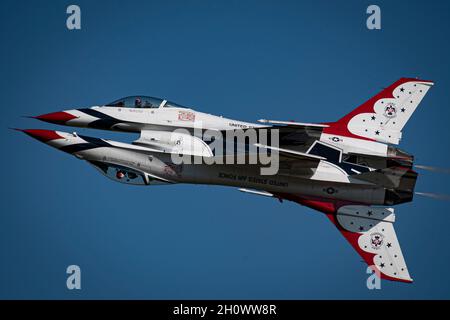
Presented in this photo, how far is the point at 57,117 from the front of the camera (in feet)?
55.2

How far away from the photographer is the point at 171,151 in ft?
53.9

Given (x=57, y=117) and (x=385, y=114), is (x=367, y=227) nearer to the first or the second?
(x=385, y=114)

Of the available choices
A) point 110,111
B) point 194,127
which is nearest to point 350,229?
point 194,127

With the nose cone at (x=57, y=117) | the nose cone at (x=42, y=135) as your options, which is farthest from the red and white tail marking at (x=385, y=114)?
the nose cone at (x=42, y=135)

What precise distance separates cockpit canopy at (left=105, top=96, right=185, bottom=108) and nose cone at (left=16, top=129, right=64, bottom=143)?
1650 millimetres

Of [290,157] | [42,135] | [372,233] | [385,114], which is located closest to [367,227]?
[372,233]

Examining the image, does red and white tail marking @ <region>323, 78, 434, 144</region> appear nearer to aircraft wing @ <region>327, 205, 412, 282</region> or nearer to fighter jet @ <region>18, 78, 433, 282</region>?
fighter jet @ <region>18, 78, 433, 282</region>

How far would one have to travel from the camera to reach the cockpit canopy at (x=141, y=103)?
55.9 ft

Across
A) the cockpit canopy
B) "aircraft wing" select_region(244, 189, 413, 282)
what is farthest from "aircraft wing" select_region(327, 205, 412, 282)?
the cockpit canopy

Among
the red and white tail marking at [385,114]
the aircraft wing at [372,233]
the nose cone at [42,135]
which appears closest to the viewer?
the nose cone at [42,135]

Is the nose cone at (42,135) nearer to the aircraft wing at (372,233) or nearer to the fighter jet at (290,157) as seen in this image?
the fighter jet at (290,157)

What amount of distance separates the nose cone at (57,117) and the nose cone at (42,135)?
56 centimetres

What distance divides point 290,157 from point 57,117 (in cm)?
596

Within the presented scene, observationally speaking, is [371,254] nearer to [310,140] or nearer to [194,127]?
[310,140]
